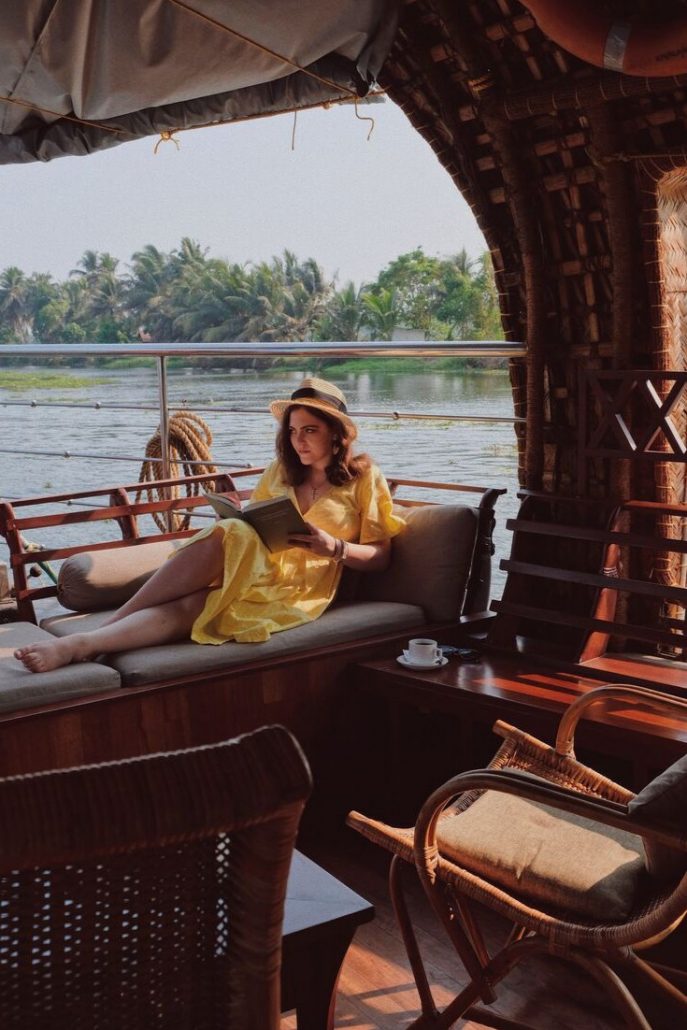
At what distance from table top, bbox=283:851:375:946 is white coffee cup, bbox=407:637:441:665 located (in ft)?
3.68

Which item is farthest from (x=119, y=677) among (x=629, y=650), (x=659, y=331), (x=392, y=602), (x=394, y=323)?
(x=394, y=323)

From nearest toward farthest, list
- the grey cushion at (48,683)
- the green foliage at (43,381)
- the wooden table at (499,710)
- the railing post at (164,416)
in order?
the wooden table at (499,710), the grey cushion at (48,683), the railing post at (164,416), the green foliage at (43,381)

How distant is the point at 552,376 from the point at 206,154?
2999 centimetres

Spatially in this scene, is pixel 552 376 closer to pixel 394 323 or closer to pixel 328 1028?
pixel 328 1028

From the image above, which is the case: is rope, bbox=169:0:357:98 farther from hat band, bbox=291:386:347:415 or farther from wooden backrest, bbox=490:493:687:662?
wooden backrest, bbox=490:493:687:662

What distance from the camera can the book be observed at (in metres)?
2.90

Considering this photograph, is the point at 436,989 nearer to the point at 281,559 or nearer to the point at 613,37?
the point at 281,559

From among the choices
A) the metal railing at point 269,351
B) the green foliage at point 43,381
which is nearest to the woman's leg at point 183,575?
the metal railing at point 269,351

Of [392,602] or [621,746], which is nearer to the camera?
[621,746]

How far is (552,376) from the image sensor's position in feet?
10.5

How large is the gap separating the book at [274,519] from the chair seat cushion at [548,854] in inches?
42.4

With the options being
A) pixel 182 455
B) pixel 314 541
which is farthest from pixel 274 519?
pixel 182 455

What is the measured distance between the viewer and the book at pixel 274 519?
2.90 m

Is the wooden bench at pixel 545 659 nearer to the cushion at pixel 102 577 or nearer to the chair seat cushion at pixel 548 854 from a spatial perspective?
the chair seat cushion at pixel 548 854
